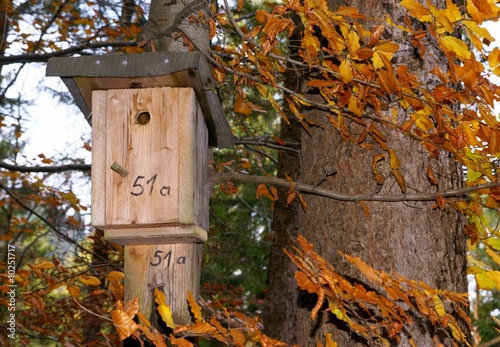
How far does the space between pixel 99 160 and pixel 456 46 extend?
141 cm

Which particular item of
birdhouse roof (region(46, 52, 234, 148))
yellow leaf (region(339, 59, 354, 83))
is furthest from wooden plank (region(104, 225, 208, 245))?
yellow leaf (region(339, 59, 354, 83))

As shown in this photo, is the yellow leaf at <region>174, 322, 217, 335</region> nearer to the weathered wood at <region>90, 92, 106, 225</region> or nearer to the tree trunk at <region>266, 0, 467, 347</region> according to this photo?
the weathered wood at <region>90, 92, 106, 225</region>

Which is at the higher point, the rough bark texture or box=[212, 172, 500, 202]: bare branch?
box=[212, 172, 500, 202]: bare branch

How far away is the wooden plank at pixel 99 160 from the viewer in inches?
96.4

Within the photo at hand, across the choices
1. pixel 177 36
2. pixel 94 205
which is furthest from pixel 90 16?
pixel 94 205

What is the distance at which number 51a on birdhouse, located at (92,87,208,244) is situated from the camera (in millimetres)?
2408

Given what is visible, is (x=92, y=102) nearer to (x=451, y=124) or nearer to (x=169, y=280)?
(x=169, y=280)

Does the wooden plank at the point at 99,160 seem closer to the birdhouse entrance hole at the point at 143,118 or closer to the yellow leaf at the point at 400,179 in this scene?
the birdhouse entrance hole at the point at 143,118

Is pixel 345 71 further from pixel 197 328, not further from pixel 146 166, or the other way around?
pixel 197 328

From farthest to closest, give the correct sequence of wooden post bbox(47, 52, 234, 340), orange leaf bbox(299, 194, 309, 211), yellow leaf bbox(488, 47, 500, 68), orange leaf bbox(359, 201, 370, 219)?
1. orange leaf bbox(299, 194, 309, 211)
2. orange leaf bbox(359, 201, 370, 219)
3. wooden post bbox(47, 52, 234, 340)
4. yellow leaf bbox(488, 47, 500, 68)

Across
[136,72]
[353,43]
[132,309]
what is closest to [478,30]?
[353,43]

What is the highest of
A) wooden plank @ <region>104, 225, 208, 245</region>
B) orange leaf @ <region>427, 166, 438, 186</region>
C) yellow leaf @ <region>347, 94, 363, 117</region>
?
yellow leaf @ <region>347, 94, 363, 117</region>

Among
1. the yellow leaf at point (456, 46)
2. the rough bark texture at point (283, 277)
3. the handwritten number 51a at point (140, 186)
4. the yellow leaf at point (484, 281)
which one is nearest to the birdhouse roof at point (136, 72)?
the handwritten number 51a at point (140, 186)

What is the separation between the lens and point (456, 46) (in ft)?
7.32
